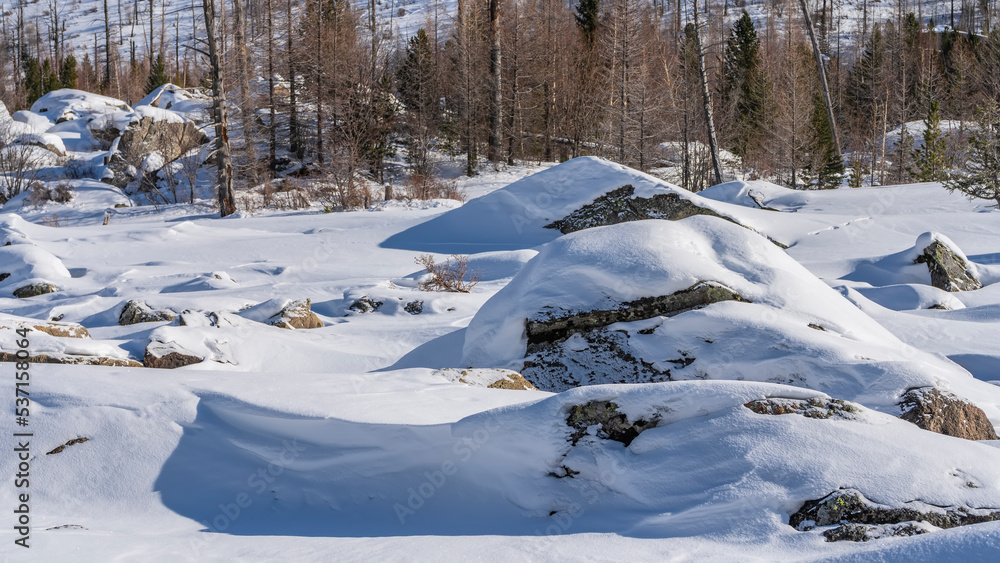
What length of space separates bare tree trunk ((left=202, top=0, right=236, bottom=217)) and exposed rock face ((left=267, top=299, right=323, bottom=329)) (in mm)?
9932

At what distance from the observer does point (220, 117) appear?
15109 mm

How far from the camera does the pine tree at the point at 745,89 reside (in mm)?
28922

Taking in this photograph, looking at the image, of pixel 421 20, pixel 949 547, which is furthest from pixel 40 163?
pixel 421 20

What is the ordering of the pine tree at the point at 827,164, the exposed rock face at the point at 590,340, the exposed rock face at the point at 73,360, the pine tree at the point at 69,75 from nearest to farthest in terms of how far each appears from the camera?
1. the exposed rock face at the point at 73,360
2. the exposed rock face at the point at 590,340
3. the pine tree at the point at 827,164
4. the pine tree at the point at 69,75

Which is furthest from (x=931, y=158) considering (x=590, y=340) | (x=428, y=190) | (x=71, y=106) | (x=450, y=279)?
(x=71, y=106)

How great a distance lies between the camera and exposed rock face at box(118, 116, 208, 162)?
2417cm

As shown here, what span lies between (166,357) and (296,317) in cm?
193

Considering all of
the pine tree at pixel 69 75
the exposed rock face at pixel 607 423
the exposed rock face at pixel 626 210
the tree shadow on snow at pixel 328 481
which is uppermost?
the pine tree at pixel 69 75

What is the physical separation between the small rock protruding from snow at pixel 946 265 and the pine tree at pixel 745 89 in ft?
66.0

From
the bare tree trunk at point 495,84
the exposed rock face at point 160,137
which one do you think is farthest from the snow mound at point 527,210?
the exposed rock face at point 160,137

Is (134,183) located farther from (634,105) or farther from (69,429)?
(69,429)

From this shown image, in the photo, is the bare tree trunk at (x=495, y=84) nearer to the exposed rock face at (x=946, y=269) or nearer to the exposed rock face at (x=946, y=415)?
the exposed rock face at (x=946, y=269)

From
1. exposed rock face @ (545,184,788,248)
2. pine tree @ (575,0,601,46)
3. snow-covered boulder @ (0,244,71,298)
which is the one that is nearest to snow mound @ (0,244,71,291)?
snow-covered boulder @ (0,244,71,298)

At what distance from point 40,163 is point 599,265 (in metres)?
24.8
